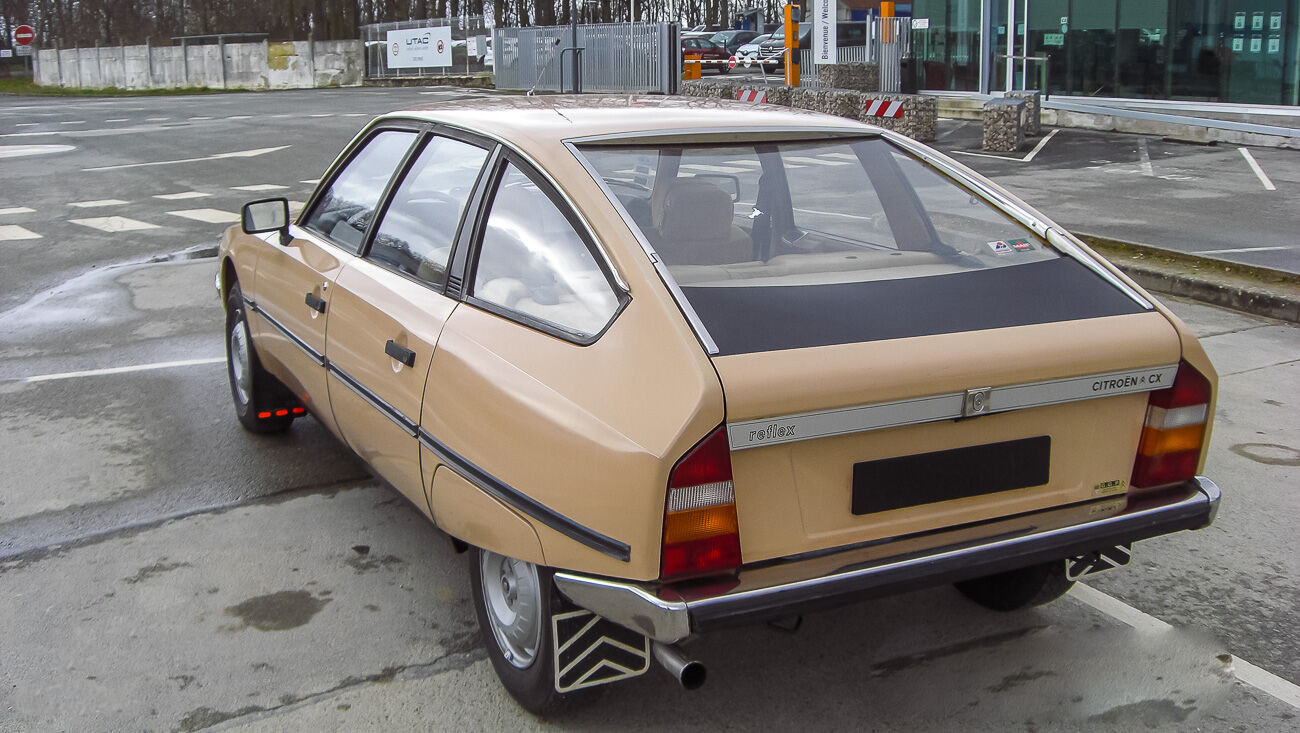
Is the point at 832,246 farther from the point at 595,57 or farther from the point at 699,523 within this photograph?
the point at 595,57

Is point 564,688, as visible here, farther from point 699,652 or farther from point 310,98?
point 310,98

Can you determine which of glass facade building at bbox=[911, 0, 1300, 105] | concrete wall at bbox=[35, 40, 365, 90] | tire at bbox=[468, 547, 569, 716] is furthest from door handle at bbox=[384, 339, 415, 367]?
concrete wall at bbox=[35, 40, 365, 90]

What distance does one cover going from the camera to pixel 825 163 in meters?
3.72

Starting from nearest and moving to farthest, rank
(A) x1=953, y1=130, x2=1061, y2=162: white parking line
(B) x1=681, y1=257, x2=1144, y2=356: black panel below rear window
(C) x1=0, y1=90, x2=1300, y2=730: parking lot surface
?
(B) x1=681, y1=257, x2=1144, y2=356: black panel below rear window, (C) x1=0, y1=90, x2=1300, y2=730: parking lot surface, (A) x1=953, y1=130, x2=1061, y2=162: white parking line

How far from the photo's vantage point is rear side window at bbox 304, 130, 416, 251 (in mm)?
4190

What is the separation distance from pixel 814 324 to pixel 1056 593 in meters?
1.40

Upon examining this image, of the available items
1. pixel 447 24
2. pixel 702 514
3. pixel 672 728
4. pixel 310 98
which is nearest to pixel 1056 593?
pixel 672 728

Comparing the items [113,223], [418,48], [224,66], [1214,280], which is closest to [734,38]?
[418,48]

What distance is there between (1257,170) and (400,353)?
14935 mm

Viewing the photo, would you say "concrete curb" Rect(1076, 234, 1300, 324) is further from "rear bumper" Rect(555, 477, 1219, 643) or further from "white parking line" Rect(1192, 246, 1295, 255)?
"rear bumper" Rect(555, 477, 1219, 643)

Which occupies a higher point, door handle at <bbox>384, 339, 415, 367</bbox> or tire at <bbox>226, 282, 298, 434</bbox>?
door handle at <bbox>384, 339, 415, 367</bbox>

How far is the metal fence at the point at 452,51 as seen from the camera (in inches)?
1816

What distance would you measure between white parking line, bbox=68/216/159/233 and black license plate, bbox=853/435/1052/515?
1147 centimetres

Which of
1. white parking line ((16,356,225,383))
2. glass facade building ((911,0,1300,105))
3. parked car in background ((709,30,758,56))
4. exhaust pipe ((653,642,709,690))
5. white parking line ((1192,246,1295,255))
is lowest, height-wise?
white parking line ((16,356,225,383))
